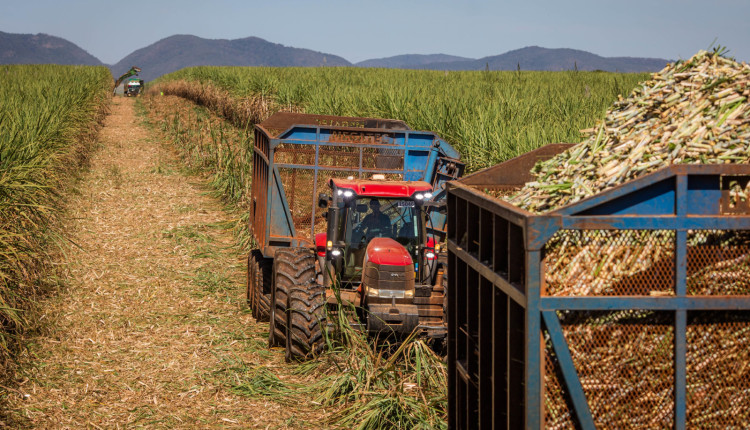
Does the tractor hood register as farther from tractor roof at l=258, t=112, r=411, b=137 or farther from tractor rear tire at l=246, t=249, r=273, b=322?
tractor roof at l=258, t=112, r=411, b=137

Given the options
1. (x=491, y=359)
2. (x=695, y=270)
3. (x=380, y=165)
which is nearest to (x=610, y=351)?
(x=695, y=270)

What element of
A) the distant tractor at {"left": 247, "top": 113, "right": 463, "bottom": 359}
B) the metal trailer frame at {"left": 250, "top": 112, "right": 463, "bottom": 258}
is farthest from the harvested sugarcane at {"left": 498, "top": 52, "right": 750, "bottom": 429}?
the metal trailer frame at {"left": 250, "top": 112, "right": 463, "bottom": 258}

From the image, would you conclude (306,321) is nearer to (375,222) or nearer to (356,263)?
(356,263)

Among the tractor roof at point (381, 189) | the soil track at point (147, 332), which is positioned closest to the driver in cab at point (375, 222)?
the tractor roof at point (381, 189)

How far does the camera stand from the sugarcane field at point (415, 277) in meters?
2.84

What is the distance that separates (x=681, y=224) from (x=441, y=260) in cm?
448

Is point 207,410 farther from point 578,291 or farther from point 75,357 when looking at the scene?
point 578,291

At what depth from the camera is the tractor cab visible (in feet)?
22.9

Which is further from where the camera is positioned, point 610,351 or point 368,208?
point 368,208

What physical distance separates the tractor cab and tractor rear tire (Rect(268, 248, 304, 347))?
36 cm

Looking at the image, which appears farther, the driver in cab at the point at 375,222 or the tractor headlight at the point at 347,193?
the driver in cab at the point at 375,222

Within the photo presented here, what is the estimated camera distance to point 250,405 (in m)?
6.11

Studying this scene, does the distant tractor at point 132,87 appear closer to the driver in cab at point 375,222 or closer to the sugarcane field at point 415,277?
the sugarcane field at point 415,277

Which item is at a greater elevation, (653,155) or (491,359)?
(653,155)
